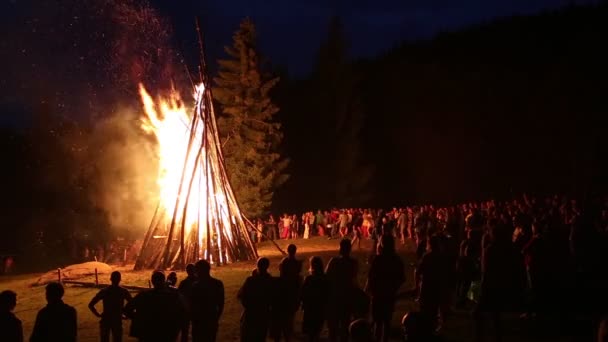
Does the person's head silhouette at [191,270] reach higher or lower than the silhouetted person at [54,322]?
higher

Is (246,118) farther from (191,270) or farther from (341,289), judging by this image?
(341,289)

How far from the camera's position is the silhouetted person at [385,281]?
8.60 metres

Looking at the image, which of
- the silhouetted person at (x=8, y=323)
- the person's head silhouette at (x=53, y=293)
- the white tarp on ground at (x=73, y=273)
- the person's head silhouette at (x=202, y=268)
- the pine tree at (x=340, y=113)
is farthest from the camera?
the pine tree at (x=340, y=113)

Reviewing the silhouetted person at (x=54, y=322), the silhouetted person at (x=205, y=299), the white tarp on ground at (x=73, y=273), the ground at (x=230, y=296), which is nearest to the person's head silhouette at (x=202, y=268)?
the silhouetted person at (x=205, y=299)

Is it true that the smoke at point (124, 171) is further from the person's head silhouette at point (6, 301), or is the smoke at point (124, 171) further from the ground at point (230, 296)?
the person's head silhouette at point (6, 301)

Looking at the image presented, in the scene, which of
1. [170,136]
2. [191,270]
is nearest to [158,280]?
[191,270]

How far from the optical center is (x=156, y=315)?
691 cm

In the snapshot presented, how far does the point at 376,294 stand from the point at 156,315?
3238mm

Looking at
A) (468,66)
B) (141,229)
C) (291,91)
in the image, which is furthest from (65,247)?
(468,66)

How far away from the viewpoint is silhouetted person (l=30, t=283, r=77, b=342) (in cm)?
641

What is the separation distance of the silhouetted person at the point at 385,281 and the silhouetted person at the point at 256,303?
5.25 feet

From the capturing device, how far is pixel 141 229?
36.4 metres

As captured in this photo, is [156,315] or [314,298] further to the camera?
[314,298]

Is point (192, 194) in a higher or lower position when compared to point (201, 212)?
higher
